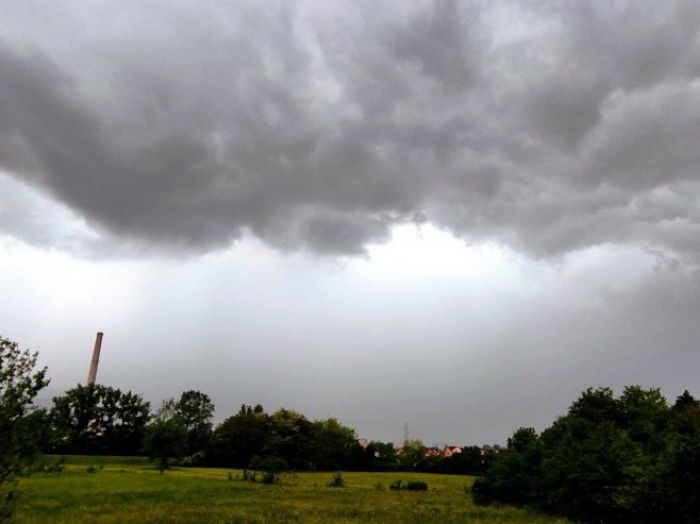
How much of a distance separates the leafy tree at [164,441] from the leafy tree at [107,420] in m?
30.5

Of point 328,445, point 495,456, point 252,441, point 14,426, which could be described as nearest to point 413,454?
point 328,445

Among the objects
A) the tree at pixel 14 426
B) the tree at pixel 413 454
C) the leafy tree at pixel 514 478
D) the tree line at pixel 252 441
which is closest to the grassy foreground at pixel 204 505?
the leafy tree at pixel 514 478

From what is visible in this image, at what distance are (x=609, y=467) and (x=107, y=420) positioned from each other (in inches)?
4418

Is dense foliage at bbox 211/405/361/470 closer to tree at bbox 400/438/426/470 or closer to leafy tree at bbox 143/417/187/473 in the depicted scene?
tree at bbox 400/438/426/470

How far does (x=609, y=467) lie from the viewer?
1276 inches

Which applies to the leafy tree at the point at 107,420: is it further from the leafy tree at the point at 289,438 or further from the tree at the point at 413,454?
the tree at the point at 413,454

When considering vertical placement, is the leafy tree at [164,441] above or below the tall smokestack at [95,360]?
below

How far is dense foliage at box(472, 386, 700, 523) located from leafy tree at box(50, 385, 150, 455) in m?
80.9

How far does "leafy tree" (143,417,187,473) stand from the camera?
240 feet

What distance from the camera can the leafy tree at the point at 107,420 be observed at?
10488 centimetres

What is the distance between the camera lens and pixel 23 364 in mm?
→ 13500

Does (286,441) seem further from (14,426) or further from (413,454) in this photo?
(14,426)

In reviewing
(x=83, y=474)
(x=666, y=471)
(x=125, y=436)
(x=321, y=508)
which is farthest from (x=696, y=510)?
(x=125, y=436)

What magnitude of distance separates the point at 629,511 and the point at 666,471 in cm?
753
